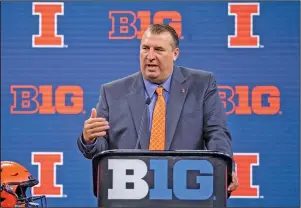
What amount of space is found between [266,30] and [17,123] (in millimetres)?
1913

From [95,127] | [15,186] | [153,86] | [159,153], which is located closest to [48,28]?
[15,186]

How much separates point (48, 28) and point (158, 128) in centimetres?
240

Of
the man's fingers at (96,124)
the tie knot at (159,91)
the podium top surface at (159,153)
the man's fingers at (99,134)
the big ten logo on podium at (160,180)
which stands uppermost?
the tie knot at (159,91)

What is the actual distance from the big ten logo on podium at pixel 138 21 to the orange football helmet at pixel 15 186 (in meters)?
1.59

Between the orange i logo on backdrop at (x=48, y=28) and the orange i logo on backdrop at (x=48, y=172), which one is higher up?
the orange i logo on backdrop at (x=48, y=28)

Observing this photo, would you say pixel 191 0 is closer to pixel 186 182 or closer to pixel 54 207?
pixel 54 207

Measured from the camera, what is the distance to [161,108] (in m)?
3.28

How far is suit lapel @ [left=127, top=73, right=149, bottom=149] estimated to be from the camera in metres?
3.21

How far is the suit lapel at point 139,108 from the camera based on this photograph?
3213 mm

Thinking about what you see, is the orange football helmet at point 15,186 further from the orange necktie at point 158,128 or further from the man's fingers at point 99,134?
the man's fingers at point 99,134

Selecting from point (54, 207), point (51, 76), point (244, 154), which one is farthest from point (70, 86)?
point (244, 154)

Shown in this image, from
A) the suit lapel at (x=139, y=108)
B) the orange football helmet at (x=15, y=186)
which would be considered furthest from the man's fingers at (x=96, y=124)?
the orange football helmet at (x=15, y=186)

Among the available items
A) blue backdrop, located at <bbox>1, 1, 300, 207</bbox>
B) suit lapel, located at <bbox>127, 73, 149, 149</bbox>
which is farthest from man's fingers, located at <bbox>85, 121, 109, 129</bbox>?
blue backdrop, located at <bbox>1, 1, 300, 207</bbox>

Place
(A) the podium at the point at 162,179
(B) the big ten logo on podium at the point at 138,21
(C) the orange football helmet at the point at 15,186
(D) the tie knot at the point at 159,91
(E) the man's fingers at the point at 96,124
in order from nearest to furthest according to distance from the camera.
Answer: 1. (A) the podium at the point at 162,179
2. (E) the man's fingers at the point at 96,124
3. (D) the tie knot at the point at 159,91
4. (C) the orange football helmet at the point at 15,186
5. (B) the big ten logo on podium at the point at 138,21
